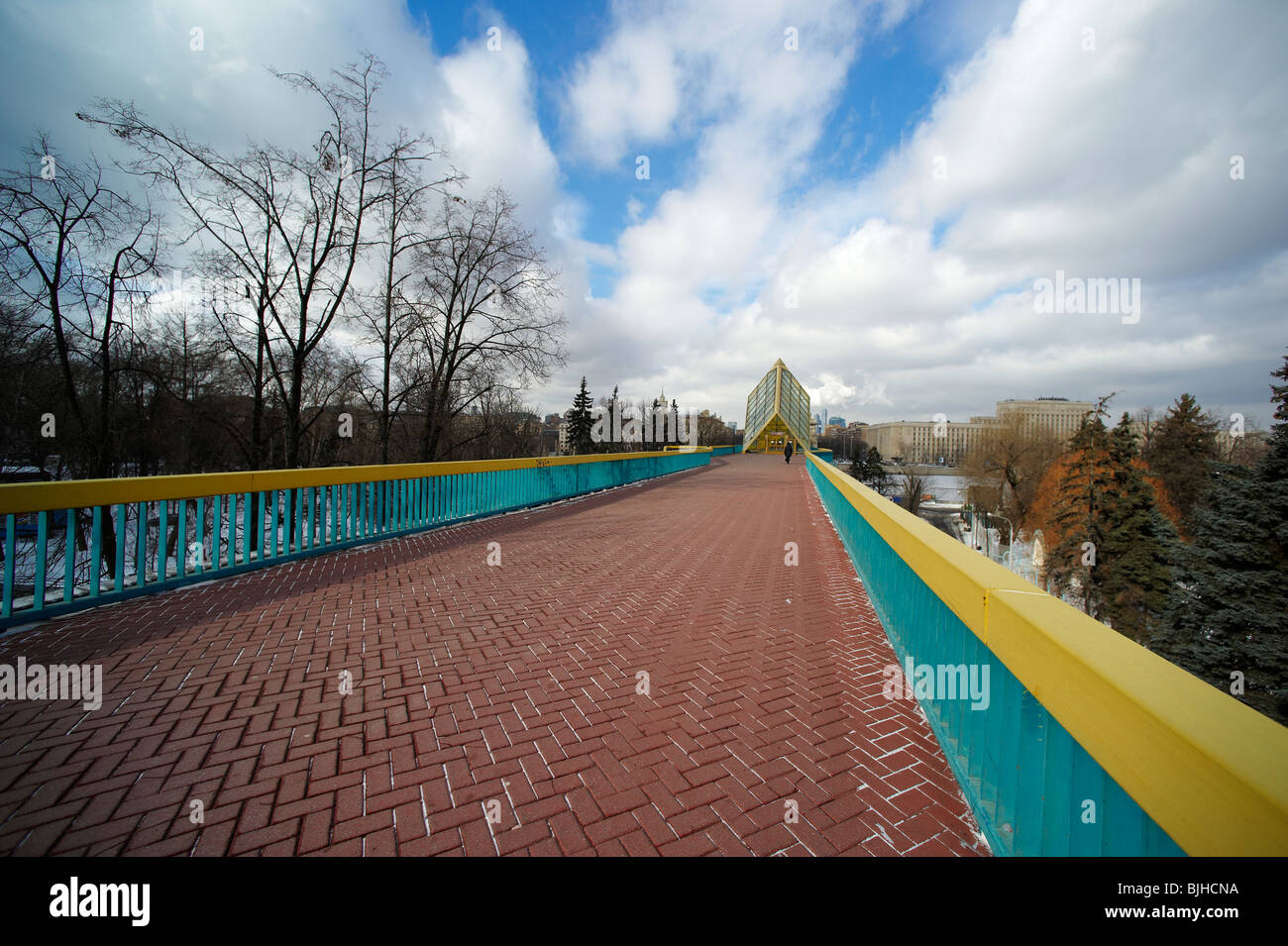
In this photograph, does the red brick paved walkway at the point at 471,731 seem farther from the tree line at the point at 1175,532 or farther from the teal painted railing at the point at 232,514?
the tree line at the point at 1175,532

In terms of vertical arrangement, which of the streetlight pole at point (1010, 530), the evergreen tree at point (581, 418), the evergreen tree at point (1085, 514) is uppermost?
the evergreen tree at point (581, 418)

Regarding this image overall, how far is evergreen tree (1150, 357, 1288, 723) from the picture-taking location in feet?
54.2

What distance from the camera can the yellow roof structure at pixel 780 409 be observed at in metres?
63.0

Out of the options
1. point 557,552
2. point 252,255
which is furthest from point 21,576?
point 557,552

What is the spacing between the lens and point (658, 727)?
282 cm

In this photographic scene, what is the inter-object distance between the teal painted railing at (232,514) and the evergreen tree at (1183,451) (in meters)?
45.2

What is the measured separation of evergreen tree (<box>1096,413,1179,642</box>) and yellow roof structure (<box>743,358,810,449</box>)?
34.4 metres

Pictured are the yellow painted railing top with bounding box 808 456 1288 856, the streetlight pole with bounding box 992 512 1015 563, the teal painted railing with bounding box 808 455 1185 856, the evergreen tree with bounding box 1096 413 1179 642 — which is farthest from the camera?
the streetlight pole with bounding box 992 512 1015 563

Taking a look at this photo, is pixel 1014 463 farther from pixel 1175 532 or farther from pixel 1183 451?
pixel 1175 532

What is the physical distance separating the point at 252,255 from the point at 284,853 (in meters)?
15.0

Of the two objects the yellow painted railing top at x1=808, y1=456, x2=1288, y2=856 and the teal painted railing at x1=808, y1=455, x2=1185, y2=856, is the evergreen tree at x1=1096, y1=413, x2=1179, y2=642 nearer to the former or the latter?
the teal painted railing at x1=808, y1=455, x2=1185, y2=856

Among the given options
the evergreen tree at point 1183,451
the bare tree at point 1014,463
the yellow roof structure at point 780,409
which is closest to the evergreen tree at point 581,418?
the yellow roof structure at point 780,409

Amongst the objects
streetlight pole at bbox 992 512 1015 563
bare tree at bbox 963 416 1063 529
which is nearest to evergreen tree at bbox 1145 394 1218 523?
bare tree at bbox 963 416 1063 529

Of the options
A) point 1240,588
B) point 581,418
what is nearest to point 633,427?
point 581,418
